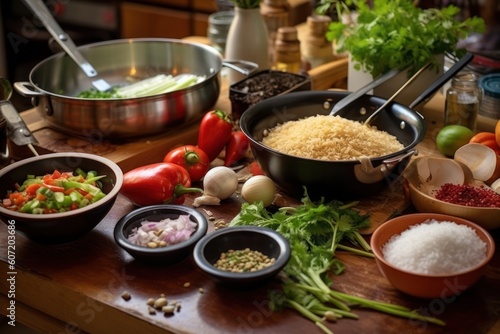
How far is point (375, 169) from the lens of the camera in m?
1.59

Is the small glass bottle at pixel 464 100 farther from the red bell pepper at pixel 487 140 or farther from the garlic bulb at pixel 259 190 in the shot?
the garlic bulb at pixel 259 190

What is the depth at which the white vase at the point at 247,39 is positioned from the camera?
237 centimetres

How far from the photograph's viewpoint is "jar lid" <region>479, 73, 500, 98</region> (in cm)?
212

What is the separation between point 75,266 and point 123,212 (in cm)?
25

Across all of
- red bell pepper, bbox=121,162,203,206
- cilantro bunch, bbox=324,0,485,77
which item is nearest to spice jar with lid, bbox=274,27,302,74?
cilantro bunch, bbox=324,0,485,77

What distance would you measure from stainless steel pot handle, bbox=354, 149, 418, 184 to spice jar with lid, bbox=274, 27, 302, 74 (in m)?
0.93

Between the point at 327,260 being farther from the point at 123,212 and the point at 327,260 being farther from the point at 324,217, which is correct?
the point at 123,212

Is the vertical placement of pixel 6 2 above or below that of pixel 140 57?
below

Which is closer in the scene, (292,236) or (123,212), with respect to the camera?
(292,236)

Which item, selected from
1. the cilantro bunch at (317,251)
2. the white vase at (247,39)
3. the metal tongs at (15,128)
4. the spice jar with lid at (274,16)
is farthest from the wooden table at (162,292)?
the spice jar with lid at (274,16)

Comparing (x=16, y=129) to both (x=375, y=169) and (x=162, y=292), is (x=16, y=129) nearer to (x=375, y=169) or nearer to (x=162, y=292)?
(x=162, y=292)

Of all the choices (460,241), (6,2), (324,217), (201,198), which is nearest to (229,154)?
(201,198)

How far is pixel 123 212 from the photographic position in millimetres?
1705

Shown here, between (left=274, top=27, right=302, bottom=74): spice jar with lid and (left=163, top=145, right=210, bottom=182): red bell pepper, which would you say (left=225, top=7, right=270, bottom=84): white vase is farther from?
(left=163, top=145, right=210, bottom=182): red bell pepper
